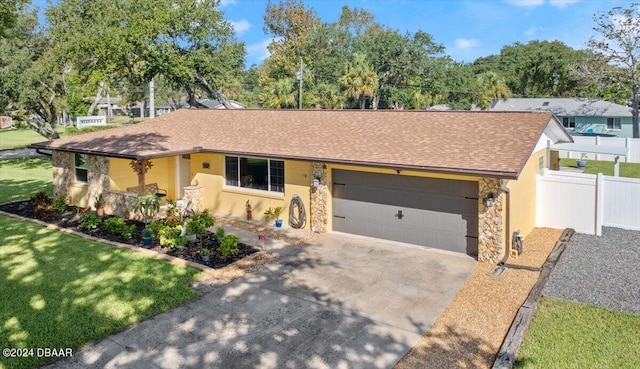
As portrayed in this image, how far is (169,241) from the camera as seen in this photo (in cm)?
1149

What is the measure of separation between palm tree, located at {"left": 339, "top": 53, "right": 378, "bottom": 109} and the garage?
102ft

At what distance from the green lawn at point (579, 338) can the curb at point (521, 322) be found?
10cm

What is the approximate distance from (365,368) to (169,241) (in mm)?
7106

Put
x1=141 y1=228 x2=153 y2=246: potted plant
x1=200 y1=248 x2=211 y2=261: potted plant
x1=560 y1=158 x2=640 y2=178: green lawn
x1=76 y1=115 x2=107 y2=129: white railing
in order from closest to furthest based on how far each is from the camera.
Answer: x1=200 y1=248 x2=211 y2=261: potted plant → x1=141 y1=228 x2=153 y2=246: potted plant → x1=560 y1=158 x2=640 y2=178: green lawn → x1=76 y1=115 x2=107 y2=129: white railing

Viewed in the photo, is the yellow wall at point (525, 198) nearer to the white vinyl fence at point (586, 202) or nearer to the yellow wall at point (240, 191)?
the white vinyl fence at point (586, 202)

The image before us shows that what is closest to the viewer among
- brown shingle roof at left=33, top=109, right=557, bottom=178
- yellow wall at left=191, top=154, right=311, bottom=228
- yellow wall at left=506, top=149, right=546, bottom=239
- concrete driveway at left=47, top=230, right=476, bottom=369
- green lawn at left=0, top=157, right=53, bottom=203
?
concrete driveway at left=47, top=230, right=476, bottom=369

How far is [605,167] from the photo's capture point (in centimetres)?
2506

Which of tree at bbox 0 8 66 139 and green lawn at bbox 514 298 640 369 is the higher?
tree at bbox 0 8 66 139

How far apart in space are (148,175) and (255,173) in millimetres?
4597

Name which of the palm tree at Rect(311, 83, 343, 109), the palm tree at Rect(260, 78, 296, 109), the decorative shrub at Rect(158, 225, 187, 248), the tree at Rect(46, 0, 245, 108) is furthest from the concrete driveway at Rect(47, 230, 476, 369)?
the palm tree at Rect(311, 83, 343, 109)

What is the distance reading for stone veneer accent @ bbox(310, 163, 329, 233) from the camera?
43.0ft

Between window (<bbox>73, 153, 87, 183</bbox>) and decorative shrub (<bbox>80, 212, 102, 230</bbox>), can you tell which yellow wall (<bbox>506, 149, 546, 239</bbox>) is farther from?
window (<bbox>73, 153, 87, 183</bbox>)

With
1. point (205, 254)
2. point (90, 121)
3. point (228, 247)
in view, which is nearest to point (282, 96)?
point (90, 121)

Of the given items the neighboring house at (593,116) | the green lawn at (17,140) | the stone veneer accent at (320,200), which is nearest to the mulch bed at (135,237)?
the stone veneer accent at (320,200)
